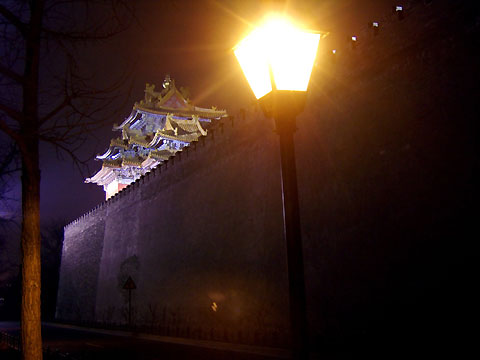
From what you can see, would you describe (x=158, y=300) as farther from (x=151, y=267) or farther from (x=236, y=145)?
(x=236, y=145)

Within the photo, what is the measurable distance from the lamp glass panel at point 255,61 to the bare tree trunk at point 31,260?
3.34 m

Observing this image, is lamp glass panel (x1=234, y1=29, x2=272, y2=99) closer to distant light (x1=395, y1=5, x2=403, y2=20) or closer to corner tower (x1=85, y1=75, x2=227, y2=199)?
distant light (x1=395, y1=5, x2=403, y2=20)

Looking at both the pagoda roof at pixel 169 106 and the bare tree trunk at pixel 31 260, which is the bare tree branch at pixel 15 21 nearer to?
the bare tree trunk at pixel 31 260

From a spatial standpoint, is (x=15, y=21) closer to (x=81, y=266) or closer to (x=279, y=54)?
(x=279, y=54)

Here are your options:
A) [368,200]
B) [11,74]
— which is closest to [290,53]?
[11,74]

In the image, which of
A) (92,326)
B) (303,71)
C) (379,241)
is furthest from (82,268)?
(303,71)

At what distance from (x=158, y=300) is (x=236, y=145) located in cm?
676

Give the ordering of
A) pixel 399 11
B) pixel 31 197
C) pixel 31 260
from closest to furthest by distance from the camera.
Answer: pixel 31 260
pixel 31 197
pixel 399 11

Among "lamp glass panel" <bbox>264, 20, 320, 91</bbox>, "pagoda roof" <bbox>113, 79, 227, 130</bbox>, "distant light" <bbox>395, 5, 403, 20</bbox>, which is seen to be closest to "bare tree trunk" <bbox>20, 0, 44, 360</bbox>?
"lamp glass panel" <bbox>264, 20, 320, 91</bbox>

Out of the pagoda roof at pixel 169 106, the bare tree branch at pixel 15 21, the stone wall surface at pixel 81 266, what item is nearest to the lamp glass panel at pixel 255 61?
the bare tree branch at pixel 15 21

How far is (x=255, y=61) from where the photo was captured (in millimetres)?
2445

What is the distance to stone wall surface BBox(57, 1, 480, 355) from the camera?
689cm

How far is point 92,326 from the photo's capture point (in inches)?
771

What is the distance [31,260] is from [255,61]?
140 inches
